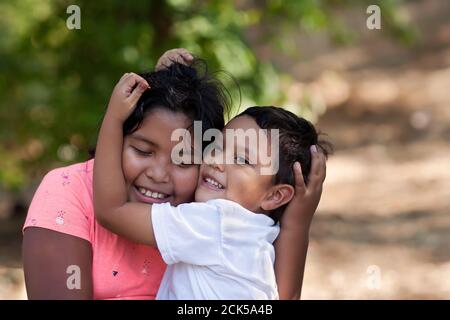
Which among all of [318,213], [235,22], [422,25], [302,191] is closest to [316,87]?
[422,25]

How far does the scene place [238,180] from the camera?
2275 mm

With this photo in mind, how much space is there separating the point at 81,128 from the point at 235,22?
48.1 inches

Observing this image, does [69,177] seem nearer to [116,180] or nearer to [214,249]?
[116,180]

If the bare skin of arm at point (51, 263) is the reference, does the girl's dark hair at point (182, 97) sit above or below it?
above

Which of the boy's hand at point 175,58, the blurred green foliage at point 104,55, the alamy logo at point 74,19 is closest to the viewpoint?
the boy's hand at point 175,58

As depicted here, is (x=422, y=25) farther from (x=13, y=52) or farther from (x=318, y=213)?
(x=13, y=52)

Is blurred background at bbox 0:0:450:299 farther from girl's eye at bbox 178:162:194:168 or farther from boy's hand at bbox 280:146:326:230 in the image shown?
girl's eye at bbox 178:162:194:168

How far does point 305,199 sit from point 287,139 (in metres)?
0.18

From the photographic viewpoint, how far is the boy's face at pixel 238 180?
2277 mm

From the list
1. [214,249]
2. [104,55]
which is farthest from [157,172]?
[104,55]

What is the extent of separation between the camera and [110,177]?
7.11 ft

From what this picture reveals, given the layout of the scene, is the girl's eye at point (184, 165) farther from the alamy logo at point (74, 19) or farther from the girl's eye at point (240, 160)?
the alamy logo at point (74, 19)

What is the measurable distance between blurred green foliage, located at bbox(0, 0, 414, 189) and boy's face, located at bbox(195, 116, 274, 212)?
249cm

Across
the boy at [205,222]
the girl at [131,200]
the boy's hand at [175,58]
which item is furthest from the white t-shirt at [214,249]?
the boy's hand at [175,58]
